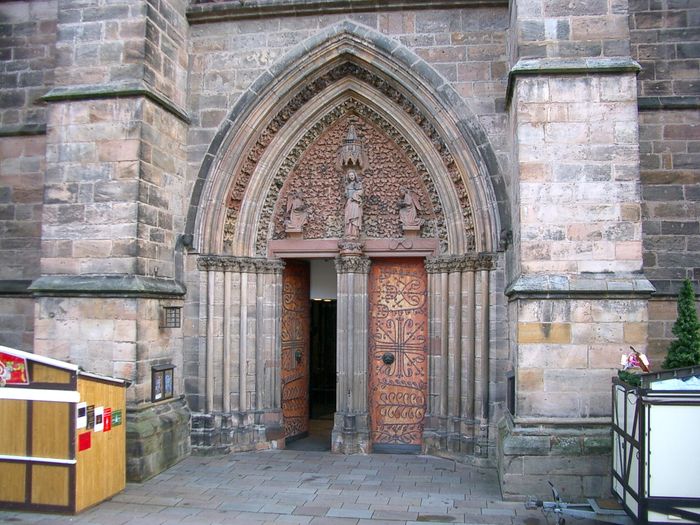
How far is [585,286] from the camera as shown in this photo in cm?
647

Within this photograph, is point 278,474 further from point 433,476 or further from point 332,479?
point 433,476

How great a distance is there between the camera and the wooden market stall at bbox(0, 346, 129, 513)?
5930 mm

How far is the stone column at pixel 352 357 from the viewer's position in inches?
334

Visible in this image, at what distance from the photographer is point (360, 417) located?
852 centimetres

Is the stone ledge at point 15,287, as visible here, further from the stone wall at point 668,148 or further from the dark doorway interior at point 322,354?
the stone wall at point 668,148

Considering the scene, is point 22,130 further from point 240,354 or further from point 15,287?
point 240,354

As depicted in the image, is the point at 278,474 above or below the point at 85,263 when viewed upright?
below

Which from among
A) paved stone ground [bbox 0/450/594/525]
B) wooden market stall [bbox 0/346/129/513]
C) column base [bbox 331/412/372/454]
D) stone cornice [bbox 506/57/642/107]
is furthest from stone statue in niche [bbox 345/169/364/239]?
wooden market stall [bbox 0/346/129/513]

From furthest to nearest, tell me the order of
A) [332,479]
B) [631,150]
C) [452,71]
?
[452,71]
[332,479]
[631,150]

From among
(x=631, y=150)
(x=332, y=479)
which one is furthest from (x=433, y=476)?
(x=631, y=150)

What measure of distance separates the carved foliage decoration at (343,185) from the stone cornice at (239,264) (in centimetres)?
40

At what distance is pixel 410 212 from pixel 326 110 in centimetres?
169

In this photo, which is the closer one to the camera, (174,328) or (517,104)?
(517,104)

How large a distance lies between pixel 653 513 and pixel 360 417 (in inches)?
165
